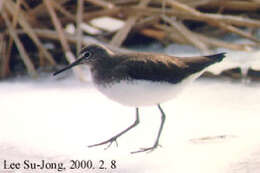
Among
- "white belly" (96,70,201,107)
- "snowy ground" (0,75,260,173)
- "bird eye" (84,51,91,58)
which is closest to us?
"snowy ground" (0,75,260,173)

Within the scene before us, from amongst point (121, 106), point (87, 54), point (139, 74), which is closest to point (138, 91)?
point (139, 74)

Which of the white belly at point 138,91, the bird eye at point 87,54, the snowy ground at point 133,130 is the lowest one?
the snowy ground at point 133,130

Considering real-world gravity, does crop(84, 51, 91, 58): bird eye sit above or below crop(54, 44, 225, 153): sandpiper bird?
above

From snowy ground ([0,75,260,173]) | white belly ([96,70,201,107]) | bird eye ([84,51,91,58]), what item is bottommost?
snowy ground ([0,75,260,173])

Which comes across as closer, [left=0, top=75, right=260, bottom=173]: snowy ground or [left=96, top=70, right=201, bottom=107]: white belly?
[left=0, top=75, right=260, bottom=173]: snowy ground

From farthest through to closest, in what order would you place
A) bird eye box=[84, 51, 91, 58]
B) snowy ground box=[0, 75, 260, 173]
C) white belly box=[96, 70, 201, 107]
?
bird eye box=[84, 51, 91, 58], white belly box=[96, 70, 201, 107], snowy ground box=[0, 75, 260, 173]

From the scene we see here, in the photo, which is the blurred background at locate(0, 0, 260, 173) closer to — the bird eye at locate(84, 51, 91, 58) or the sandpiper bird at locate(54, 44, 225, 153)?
the sandpiper bird at locate(54, 44, 225, 153)

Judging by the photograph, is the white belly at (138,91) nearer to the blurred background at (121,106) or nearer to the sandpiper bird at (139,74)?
the sandpiper bird at (139,74)

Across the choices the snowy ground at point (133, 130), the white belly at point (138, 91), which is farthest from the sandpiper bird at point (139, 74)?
the snowy ground at point (133, 130)

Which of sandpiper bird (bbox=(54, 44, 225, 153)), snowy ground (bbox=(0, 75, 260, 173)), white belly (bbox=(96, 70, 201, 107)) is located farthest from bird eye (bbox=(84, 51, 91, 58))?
snowy ground (bbox=(0, 75, 260, 173))
